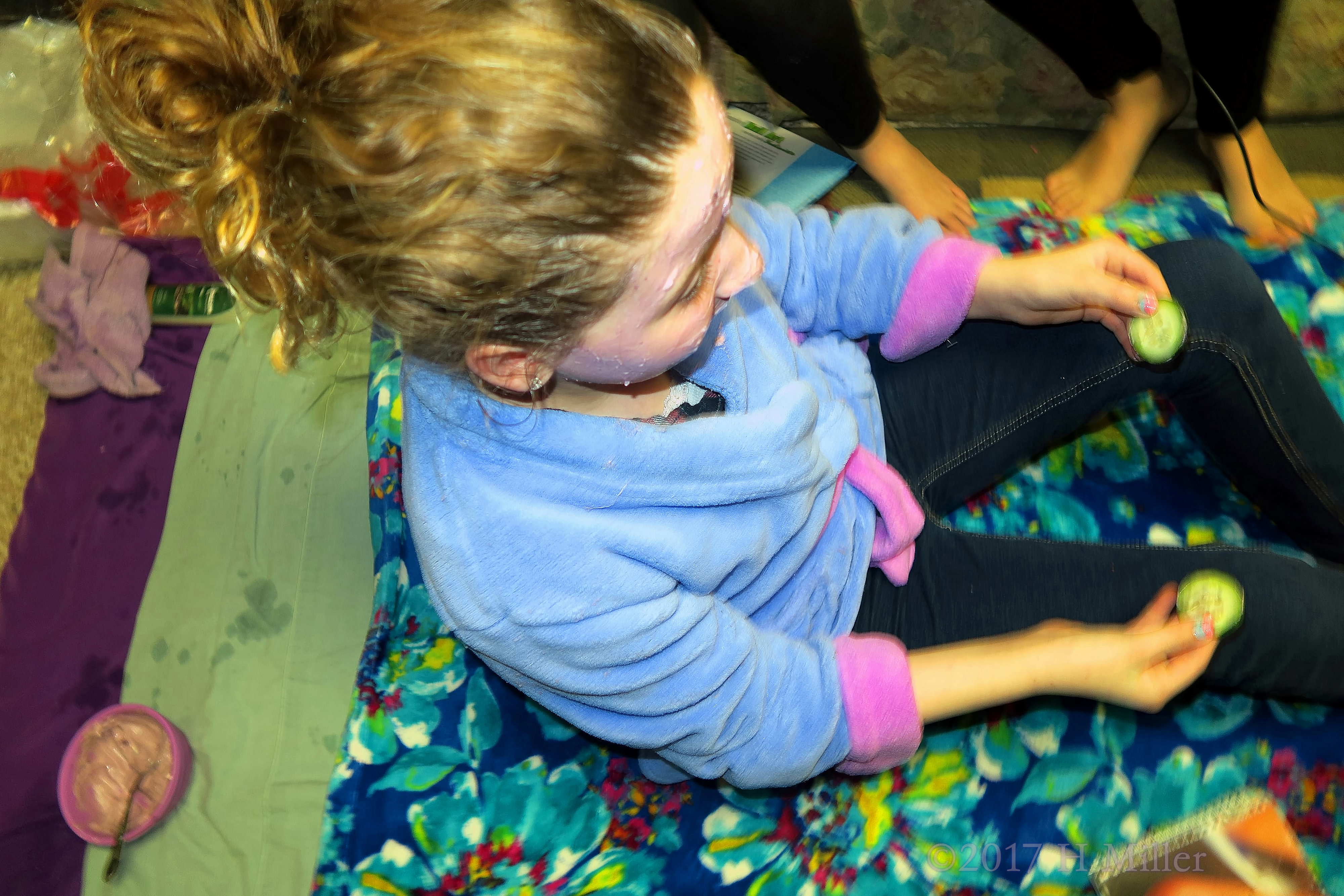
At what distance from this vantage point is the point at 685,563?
0.70 metres

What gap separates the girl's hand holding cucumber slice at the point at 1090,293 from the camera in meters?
0.83

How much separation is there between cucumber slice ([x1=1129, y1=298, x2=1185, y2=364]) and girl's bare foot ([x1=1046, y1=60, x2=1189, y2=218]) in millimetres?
625

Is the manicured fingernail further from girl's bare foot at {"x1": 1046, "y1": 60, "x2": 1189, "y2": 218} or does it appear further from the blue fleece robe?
girl's bare foot at {"x1": 1046, "y1": 60, "x2": 1189, "y2": 218}

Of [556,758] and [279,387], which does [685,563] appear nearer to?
[556,758]

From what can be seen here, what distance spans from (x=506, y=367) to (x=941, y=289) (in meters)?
0.46

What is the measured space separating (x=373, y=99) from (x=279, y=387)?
2.90ft

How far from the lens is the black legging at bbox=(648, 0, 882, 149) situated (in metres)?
1.17

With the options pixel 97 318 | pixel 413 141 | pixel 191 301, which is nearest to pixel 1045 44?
pixel 413 141

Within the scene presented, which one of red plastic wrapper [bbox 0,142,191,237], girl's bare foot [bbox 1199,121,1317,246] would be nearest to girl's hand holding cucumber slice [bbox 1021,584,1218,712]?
girl's bare foot [bbox 1199,121,1317,246]

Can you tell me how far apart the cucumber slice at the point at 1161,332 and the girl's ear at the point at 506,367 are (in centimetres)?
56

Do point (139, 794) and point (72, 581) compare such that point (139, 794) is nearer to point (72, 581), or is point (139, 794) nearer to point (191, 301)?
point (72, 581)

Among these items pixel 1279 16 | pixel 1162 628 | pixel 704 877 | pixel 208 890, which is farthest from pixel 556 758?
pixel 1279 16

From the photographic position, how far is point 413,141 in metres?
0.48

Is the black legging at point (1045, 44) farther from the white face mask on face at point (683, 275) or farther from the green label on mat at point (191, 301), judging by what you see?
the green label on mat at point (191, 301)
